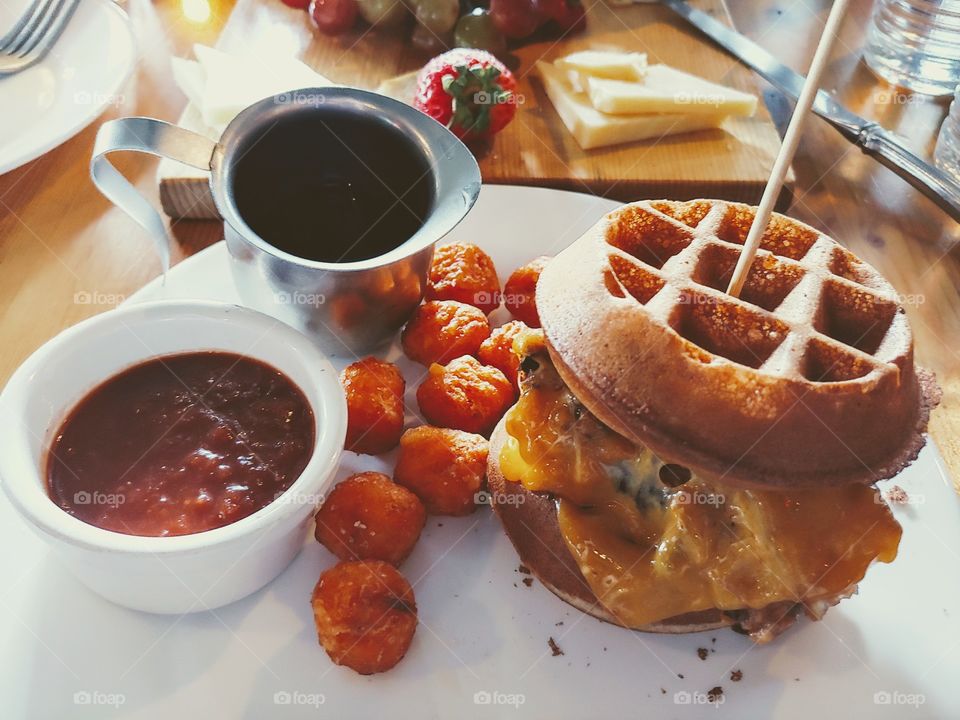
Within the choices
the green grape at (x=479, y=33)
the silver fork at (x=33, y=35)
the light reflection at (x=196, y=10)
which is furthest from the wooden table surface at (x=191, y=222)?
the green grape at (x=479, y=33)

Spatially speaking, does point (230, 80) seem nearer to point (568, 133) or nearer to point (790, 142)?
point (568, 133)

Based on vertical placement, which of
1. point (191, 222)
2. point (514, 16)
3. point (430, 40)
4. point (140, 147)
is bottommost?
point (191, 222)

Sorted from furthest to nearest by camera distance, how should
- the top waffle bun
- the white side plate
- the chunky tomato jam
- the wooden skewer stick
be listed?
the white side plate < the chunky tomato jam < the top waffle bun < the wooden skewer stick

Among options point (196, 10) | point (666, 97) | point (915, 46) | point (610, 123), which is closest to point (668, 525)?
point (610, 123)

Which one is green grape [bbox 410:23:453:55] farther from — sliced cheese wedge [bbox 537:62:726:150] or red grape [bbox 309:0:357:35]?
sliced cheese wedge [bbox 537:62:726:150]

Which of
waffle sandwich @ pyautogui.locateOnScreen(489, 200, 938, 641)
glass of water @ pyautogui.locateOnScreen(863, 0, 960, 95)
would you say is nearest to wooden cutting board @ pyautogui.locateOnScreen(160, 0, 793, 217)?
glass of water @ pyautogui.locateOnScreen(863, 0, 960, 95)

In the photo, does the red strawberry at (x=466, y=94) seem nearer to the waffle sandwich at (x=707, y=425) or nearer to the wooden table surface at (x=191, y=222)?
the wooden table surface at (x=191, y=222)
